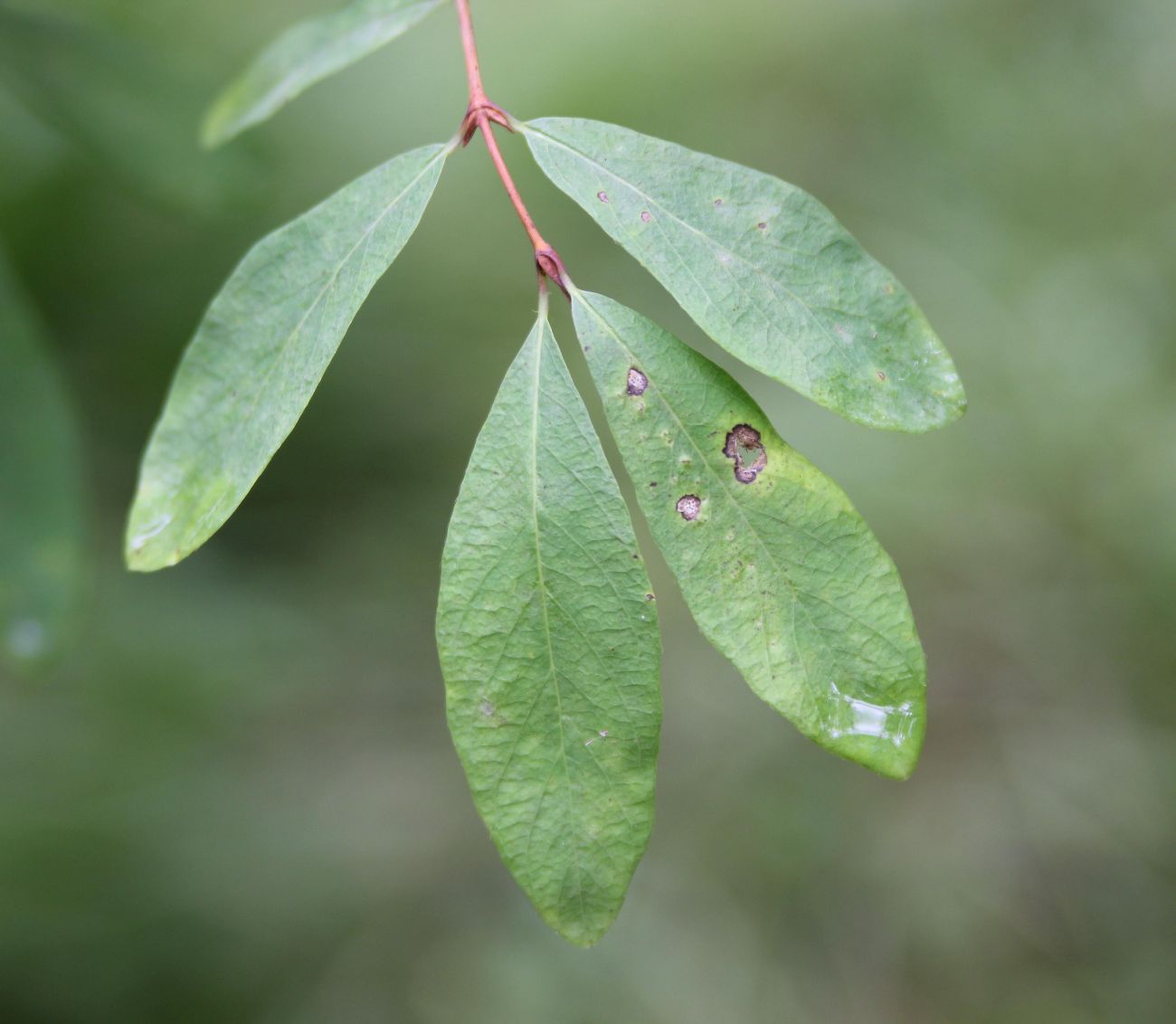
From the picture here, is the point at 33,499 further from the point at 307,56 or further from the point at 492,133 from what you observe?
the point at 492,133

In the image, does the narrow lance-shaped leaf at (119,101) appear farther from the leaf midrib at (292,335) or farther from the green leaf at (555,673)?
the green leaf at (555,673)

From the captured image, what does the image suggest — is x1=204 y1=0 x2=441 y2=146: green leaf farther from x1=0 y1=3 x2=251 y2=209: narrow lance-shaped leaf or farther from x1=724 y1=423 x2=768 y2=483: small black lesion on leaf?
x1=724 y1=423 x2=768 y2=483: small black lesion on leaf

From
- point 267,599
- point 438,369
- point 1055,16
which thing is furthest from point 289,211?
point 1055,16

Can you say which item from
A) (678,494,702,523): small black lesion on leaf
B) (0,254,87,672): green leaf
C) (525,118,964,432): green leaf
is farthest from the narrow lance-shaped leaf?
(678,494,702,523): small black lesion on leaf

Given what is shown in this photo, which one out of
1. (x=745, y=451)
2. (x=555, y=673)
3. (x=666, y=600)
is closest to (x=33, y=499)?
(x=555, y=673)

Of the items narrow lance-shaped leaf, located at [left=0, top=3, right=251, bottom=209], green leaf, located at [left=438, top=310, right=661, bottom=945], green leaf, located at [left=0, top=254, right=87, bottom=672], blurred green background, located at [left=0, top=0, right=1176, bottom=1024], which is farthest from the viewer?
blurred green background, located at [left=0, top=0, right=1176, bottom=1024]

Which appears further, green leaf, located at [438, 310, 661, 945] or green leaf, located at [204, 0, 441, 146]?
green leaf, located at [204, 0, 441, 146]

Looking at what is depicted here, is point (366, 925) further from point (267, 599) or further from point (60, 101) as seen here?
point (60, 101)
